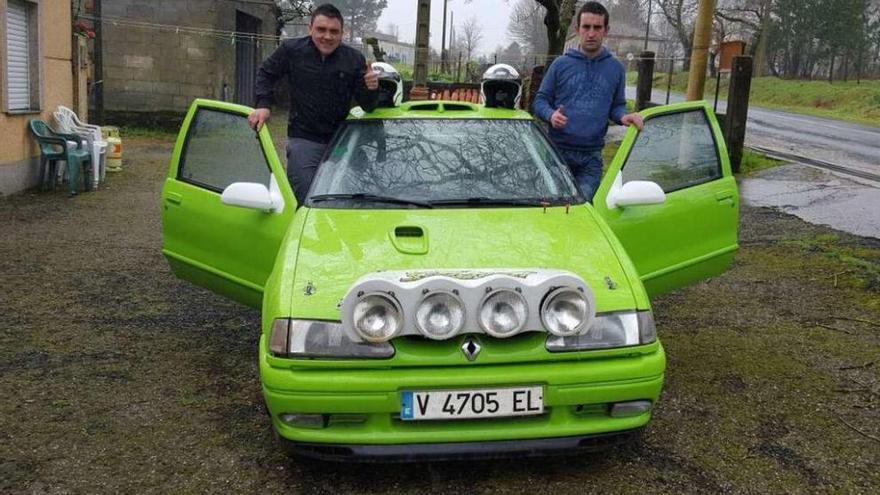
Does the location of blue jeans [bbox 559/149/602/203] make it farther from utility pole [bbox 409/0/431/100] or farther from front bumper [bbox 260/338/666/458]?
utility pole [bbox 409/0/431/100]

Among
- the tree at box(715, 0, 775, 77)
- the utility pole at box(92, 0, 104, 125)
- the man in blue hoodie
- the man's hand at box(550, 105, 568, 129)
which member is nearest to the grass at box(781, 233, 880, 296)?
the man in blue hoodie

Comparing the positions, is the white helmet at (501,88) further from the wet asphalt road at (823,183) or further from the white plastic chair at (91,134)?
the white plastic chair at (91,134)

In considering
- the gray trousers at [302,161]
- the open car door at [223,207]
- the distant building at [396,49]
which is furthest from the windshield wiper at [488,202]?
the distant building at [396,49]

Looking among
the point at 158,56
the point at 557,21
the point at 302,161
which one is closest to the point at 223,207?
the point at 302,161

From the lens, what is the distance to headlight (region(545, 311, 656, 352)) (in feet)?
10.3

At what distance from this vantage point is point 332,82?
5.24m

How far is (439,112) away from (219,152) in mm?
1315

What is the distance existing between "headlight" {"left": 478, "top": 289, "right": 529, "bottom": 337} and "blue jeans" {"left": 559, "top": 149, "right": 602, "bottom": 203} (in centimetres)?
234

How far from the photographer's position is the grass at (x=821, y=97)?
32281mm

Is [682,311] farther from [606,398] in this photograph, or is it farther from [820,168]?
[820,168]

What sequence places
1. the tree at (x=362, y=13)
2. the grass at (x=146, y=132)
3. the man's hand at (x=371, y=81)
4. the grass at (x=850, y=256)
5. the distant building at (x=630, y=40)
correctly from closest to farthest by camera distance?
1. the man's hand at (x=371, y=81)
2. the grass at (x=850, y=256)
3. the grass at (x=146, y=132)
4. the distant building at (x=630, y=40)
5. the tree at (x=362, y=13)

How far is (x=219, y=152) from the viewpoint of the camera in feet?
16.1

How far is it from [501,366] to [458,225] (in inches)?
33.8

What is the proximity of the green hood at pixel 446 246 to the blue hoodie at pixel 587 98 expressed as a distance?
1.31 m
